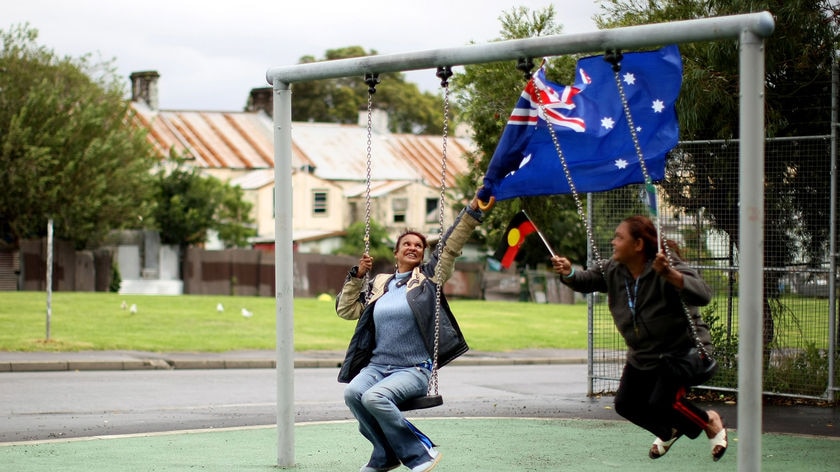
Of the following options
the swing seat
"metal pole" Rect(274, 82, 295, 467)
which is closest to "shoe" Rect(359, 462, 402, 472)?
the swing seat

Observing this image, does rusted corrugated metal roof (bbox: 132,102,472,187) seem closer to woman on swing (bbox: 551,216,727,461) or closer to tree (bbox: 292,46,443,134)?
tree (bbox: 292,46,443,134)

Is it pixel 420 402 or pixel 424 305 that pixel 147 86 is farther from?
pixel 420 402

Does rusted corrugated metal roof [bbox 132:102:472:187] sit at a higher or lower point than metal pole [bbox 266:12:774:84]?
higher

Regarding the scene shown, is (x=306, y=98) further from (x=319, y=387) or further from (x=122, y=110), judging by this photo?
(x=319, y=387)

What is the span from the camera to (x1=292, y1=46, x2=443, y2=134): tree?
88562 mm

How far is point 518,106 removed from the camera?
29.3 feet

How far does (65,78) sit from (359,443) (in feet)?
128

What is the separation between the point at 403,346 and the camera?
8.28 metres

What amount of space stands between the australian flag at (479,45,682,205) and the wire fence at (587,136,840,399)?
197 inches

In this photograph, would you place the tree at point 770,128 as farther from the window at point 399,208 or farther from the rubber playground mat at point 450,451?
the window at point 399,208

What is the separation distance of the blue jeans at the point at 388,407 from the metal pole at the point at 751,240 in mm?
2161

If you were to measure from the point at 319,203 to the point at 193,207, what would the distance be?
1044cm

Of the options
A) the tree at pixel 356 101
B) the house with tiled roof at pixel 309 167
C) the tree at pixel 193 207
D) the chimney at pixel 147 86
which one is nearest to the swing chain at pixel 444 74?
the tree at pixel 193 207

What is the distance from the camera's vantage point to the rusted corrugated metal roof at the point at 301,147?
61.7 meters
